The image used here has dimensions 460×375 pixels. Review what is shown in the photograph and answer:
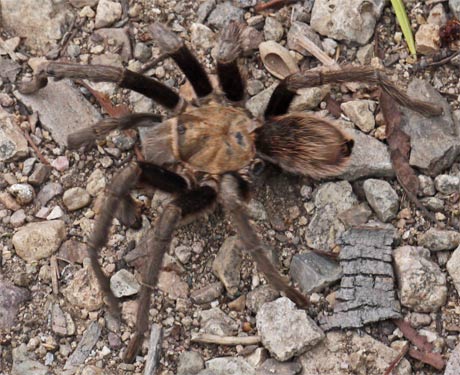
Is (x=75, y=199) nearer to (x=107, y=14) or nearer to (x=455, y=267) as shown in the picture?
(x=107, y=14)

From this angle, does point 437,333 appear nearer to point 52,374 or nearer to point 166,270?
point 166,270

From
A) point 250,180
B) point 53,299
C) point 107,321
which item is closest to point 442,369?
point 250,180

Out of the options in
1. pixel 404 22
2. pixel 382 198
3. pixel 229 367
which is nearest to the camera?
pixel 229 367

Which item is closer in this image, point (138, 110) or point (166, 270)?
point (166, 270)

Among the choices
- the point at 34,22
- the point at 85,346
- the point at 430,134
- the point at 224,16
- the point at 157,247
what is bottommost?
the point at 85,346

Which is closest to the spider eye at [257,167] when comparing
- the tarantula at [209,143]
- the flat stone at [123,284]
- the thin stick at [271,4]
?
the tarantula at [209,143]

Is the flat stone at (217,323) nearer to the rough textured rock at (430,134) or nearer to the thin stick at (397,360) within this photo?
the thin stick at (397,360)

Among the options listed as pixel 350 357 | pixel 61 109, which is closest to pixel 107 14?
pixel 61 109
